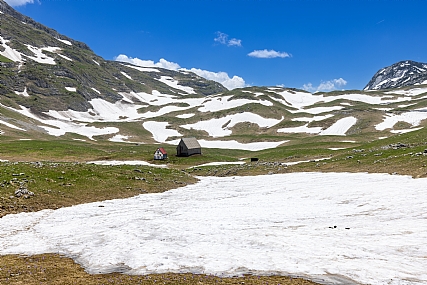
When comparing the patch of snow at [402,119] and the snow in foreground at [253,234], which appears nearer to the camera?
the snow in foreground at [253,234]

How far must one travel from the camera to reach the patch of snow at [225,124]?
183 meters

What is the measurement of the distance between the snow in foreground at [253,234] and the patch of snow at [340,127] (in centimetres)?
12740

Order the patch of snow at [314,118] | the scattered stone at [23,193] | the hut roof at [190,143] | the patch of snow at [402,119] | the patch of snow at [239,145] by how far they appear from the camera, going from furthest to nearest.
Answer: the patch of snow at [314,118], the patch of snow at [402,119], the patch of snow at [239,145], the hut roof at [190,143], the scattered stone at [23,193]

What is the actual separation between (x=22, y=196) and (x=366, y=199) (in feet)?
109

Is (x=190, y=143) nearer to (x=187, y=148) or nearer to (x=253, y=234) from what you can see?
(x=187, y=148)

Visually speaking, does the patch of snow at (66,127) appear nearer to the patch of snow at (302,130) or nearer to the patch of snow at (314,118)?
the patch of snow at (302,130)

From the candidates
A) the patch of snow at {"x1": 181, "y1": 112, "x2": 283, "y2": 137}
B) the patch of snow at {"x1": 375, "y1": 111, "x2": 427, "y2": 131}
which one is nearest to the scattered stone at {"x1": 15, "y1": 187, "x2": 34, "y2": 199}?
the patch of snow at {"x1": 181, "y1": 112, "x2": 283, "y2": 137}

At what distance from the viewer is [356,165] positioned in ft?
167

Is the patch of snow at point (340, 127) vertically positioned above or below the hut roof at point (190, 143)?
above

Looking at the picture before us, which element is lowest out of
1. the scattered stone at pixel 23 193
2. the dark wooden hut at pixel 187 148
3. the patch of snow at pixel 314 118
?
the scattered stone at pixel 23 193

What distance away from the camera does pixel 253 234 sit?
1883 cm

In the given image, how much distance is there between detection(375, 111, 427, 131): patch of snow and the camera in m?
144

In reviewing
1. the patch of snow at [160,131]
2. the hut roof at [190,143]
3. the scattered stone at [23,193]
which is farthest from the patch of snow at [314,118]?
the scattered stone at [23,193]

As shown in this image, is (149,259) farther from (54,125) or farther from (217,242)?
(54,125)
